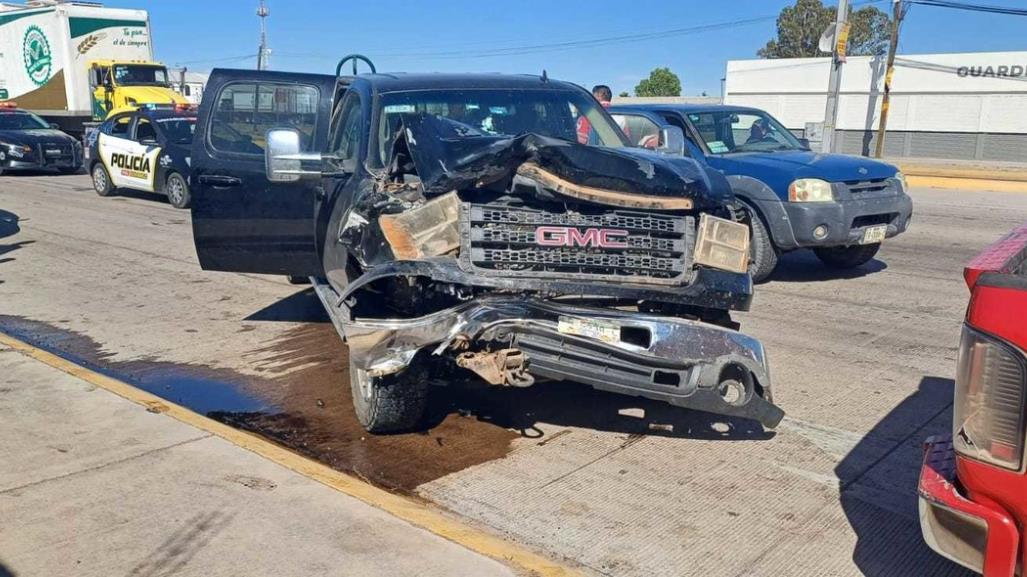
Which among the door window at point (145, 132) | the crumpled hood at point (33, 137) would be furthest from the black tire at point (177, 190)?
the crumpled hood at point (33, 137)

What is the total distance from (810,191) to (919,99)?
4013cm

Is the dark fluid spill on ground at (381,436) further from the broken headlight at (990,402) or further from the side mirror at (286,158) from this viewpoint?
the broken headlight at (990,402)

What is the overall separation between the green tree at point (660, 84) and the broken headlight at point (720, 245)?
7978 cm

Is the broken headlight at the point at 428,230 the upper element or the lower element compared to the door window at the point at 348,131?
lower

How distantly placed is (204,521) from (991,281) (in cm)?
318

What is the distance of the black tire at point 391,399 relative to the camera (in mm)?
4770

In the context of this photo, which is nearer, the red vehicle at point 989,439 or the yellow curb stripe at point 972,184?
the red vehicle at point 989,439

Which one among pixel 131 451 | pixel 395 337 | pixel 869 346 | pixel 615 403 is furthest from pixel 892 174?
pixel 131 451

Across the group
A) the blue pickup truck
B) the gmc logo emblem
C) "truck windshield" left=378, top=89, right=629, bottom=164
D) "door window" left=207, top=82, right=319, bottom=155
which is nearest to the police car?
"door window" left=207, top=82, right=319, bottom=155

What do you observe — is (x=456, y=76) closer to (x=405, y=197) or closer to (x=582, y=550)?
(x=405, y=197)

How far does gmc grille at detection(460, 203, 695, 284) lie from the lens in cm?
434

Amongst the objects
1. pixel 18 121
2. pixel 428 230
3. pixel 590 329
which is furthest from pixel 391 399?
pixel 18 121

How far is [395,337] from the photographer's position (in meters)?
4.36

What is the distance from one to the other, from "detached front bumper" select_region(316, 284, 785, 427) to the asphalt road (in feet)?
1.77
